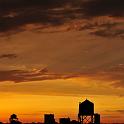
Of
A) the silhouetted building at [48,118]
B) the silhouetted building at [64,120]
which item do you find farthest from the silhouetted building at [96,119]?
the silhouetted building at [64,120]

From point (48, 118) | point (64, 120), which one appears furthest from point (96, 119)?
point (64, 120)

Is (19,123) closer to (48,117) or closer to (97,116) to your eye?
(48,117)

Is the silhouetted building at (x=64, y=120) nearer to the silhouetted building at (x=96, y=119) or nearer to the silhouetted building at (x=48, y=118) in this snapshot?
the silhouetted building at (x=48, y=118)

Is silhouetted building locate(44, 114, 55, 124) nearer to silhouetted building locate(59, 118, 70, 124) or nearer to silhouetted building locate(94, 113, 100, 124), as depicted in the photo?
silhouetted building locate(59, 118, 70, 124)

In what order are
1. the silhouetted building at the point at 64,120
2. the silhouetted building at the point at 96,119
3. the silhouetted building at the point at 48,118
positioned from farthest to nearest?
the silhouetted building at the point at 64,120 → the silhouetted building at the point at 48,118 → the silhouetted building at the point at 96,119

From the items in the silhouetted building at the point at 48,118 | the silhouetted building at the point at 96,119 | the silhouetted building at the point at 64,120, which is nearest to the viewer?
the silhouetted building at the point at 96,119

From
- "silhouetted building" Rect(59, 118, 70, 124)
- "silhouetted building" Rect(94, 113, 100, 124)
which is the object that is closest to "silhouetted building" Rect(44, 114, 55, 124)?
"silhouetted building" Rect(59, 118, 70, 124)

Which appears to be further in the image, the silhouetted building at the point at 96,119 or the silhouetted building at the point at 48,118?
the silhouetted building at the point at 48,118

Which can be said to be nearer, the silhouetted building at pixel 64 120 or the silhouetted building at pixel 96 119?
the silhouetted building at pixel 96 119

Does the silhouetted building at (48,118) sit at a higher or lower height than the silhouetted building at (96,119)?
higher

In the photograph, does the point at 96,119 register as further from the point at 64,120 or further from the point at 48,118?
Result: the point at 64,120

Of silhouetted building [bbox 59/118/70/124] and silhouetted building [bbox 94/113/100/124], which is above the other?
silhouetted building [bbox 59/118/70/124]

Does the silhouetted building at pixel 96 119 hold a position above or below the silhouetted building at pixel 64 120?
below

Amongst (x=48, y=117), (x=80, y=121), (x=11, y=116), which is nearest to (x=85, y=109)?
(x=80, y=121)
